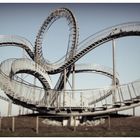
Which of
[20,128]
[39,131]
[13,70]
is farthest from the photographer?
[13,70]

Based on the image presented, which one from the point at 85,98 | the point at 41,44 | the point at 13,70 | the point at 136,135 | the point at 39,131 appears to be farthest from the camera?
the point at 41,44

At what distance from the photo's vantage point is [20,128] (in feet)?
41.5

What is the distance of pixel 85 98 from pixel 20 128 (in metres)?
3.22

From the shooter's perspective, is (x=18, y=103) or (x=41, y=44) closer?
(x=18, y=103)

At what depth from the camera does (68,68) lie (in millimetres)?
18656

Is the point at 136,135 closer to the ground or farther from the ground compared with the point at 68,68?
closer to the ground

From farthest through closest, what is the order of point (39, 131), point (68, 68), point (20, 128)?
1. point (68, 68)
2. point (20, 128)
3. point (39, 131)

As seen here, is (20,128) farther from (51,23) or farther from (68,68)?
(51,23)

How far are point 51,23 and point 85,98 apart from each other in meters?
6.64

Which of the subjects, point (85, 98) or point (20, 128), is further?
point (85, 98)

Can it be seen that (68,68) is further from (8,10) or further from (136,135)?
(136,135)
